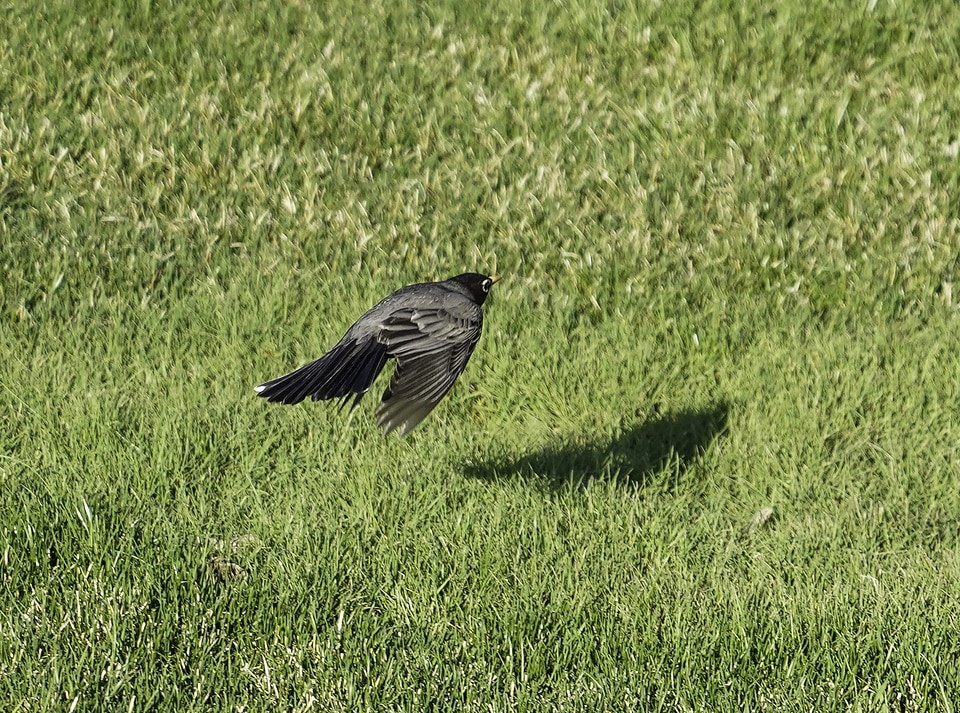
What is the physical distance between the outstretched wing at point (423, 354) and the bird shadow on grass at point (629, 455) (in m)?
0.67

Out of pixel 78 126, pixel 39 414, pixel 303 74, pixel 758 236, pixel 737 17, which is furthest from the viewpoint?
pixel 737 17

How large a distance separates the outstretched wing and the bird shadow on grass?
670 millimetres

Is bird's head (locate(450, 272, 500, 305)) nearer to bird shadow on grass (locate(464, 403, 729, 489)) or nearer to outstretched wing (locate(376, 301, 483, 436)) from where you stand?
outstretched wing (locate(376, 301, 483, 436))

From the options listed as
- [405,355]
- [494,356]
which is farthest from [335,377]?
[494,356]

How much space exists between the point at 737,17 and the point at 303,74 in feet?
11.2

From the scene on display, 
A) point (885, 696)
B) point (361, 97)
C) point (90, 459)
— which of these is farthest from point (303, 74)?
point (885, 696)

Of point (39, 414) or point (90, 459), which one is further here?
point (39, 414)

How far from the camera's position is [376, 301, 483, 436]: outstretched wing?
5.00m

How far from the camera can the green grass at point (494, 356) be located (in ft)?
15.1

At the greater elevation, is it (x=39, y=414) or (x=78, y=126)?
(x=78, y=126)

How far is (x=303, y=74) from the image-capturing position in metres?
9.20

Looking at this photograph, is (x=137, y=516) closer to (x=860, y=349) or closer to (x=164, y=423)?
(x=164, y=423)


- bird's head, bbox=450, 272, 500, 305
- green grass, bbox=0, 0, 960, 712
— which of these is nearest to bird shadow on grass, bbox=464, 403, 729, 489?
green grass, bbox=0, 0, 960, 712

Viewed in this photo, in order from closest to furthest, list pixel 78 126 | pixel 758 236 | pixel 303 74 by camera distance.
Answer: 1. pixel 758 236
2. pixel 78 126
3. pixel 303 74
